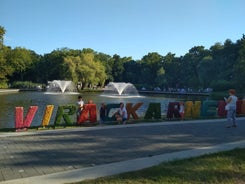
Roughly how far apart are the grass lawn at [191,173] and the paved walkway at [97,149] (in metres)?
0.51

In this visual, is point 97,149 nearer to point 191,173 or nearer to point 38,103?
point 191,173

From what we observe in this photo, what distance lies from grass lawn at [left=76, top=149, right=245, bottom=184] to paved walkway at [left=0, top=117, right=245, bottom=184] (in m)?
0.51

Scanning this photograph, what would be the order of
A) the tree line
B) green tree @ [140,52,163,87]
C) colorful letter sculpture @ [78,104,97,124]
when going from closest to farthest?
colorful letter sculpture @ [78,104,97,124], the tree line, green tree @ [140,52,163,87]

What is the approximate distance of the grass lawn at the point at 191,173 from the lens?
6.80 meters

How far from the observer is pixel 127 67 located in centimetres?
11381

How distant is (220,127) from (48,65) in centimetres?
8686

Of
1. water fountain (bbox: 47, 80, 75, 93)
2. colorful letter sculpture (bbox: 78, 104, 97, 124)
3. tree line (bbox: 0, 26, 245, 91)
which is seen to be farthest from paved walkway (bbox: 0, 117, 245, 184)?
water fountain (bbox: 47, 80, 75, 93)

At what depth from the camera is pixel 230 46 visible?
76875mm

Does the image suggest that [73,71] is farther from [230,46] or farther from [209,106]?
[209,106]

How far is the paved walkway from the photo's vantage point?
301 inches

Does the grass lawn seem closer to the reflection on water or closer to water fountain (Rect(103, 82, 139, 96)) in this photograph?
the reflection on water

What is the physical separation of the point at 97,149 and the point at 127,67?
341 ft

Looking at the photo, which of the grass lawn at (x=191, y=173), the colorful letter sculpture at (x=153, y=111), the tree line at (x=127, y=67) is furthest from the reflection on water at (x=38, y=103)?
the tree line at (x=127, y=67)

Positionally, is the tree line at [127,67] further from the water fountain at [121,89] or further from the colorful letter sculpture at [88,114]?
the colorful letter sculpture at [88,114]
